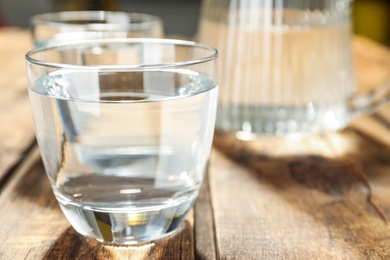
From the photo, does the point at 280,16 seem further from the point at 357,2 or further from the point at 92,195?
the point at 357,2

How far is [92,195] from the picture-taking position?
1.33 feet

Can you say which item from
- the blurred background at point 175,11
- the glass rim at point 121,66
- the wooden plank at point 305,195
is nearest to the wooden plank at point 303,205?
the wooden plank at point 305,195

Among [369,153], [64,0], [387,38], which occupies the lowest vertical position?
[387,38]

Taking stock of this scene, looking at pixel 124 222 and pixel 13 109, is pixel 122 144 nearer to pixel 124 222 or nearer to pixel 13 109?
pixel 124 222

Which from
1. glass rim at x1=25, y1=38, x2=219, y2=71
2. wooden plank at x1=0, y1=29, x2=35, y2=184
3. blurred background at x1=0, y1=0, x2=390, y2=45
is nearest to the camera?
glass rim at x1=25, y1=38, x2=219, y2=71

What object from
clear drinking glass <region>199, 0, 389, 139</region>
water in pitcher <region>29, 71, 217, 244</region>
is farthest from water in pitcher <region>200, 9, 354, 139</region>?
water in pitcher <region>29, 71, 217, 244</region>

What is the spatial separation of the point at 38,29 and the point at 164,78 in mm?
349

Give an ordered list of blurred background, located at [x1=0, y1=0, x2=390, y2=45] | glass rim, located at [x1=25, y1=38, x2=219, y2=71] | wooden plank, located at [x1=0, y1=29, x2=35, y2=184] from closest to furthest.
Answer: glass rim, located at [x1=25, y1=38, x2=219, y2=71] → wooden plank, located at [x1=0, y1=29, x2=35, y2=184] → blurred background, located at [x1=0, y1=0, x2=390, y2=45]

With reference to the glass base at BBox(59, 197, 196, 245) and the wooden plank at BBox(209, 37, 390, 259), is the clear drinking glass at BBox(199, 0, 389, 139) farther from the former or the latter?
the glass base at BBox(59, 197, 196, 245)

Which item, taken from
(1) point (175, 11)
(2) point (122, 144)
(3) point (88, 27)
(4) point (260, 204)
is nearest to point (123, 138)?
(2) point (122, 144)

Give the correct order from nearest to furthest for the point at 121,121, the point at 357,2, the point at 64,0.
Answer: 1. the point at 121,121
2. the point at 64,0
3. the point at 357,2

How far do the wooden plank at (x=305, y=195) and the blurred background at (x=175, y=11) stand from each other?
1.42 m

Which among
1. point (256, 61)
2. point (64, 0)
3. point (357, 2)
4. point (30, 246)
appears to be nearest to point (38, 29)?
point (256, 61)

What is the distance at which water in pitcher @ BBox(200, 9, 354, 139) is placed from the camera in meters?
0.67
